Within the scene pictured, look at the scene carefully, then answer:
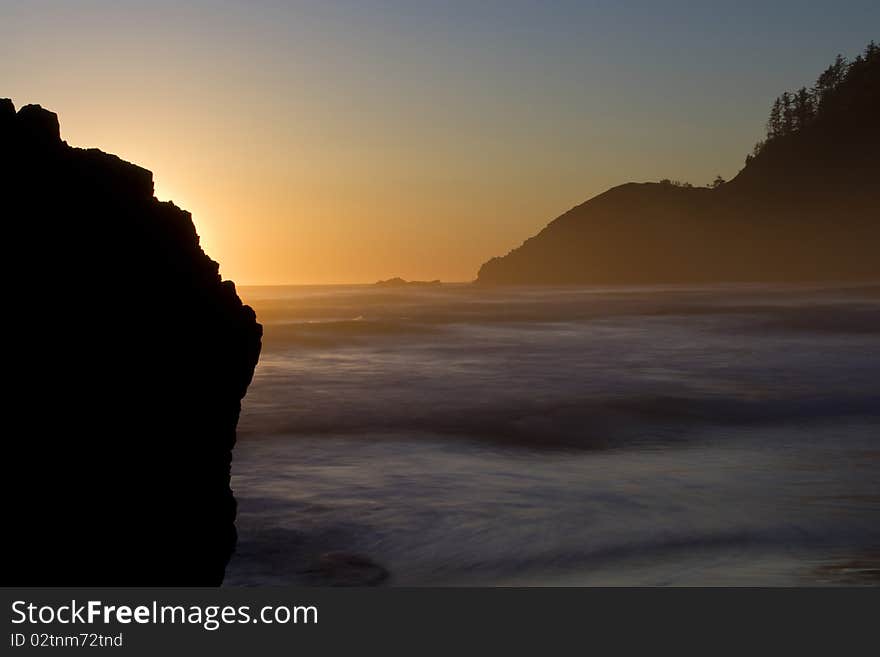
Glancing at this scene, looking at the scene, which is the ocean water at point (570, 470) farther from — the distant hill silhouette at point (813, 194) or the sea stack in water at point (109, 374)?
the distant hill silhouette at point (813, 194)

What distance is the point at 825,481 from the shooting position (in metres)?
11.8

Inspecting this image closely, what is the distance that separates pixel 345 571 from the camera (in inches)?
327

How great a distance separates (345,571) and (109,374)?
380cm

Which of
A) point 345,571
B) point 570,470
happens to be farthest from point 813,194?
point 345,571

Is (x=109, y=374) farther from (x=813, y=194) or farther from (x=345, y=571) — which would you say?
(x=813, y=194)

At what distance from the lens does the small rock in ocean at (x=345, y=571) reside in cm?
798

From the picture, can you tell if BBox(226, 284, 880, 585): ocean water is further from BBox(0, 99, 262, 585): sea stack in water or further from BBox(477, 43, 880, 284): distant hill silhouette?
BBox(477, 43, 880, 284): distant hill silhouette

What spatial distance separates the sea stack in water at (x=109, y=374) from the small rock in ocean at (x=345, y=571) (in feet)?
5.84

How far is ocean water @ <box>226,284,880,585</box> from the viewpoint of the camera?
Result: 28.2 ft

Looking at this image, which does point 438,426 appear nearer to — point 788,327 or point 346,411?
point 346,411

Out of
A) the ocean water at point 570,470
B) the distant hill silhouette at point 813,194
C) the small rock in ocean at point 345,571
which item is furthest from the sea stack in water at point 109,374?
the distant hill silhouette at point 813,194

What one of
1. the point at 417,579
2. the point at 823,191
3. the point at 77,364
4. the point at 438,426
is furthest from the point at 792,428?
the point at 823,191

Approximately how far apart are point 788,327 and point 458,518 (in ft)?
140

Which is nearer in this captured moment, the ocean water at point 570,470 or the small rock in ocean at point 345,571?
the small rock in ocean at point 345,571
